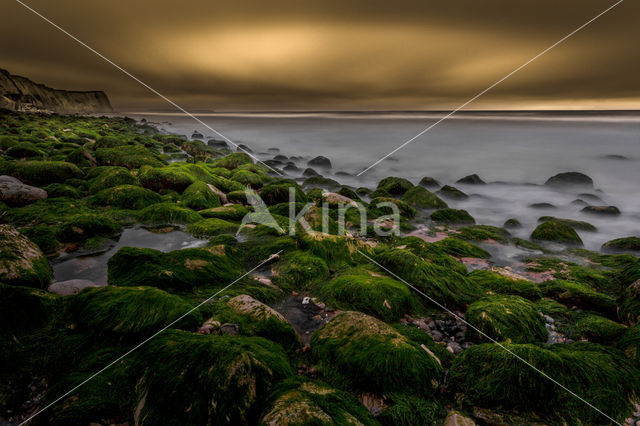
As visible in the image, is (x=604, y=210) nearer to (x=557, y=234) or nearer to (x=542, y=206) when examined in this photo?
(x=542, y=206)

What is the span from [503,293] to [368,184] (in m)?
12.7

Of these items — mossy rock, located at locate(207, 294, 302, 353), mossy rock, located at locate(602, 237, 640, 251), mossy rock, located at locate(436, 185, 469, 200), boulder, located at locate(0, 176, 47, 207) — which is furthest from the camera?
mossy rock, located at locate(436, 185, 469, 200)

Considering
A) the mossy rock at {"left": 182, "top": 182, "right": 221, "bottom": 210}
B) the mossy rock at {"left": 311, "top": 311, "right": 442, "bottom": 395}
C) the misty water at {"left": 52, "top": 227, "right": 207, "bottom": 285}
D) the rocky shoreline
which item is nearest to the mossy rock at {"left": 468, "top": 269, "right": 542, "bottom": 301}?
the rocky shoreline

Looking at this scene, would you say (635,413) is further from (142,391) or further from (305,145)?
(305,145)

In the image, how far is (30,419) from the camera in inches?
75.5

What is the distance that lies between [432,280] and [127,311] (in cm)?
398

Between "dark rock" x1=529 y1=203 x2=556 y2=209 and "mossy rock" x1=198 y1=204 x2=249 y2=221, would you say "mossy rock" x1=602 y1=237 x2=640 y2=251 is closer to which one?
"dark rock" x1=529 y1=203 x2=556 y2=209

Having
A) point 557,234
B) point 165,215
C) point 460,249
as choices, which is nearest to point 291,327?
Result: point 165,215

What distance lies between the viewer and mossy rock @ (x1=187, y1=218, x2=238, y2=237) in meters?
5.98

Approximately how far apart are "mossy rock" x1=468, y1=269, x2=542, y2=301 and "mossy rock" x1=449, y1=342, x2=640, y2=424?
5.21 feet

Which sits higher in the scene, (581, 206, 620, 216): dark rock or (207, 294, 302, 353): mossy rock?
(207, 294, 302, 353): mossy rock

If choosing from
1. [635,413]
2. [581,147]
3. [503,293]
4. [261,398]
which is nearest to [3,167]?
[261,398]

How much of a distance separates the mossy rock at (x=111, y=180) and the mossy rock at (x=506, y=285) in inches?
350

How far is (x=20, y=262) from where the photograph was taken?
10.5 feet
